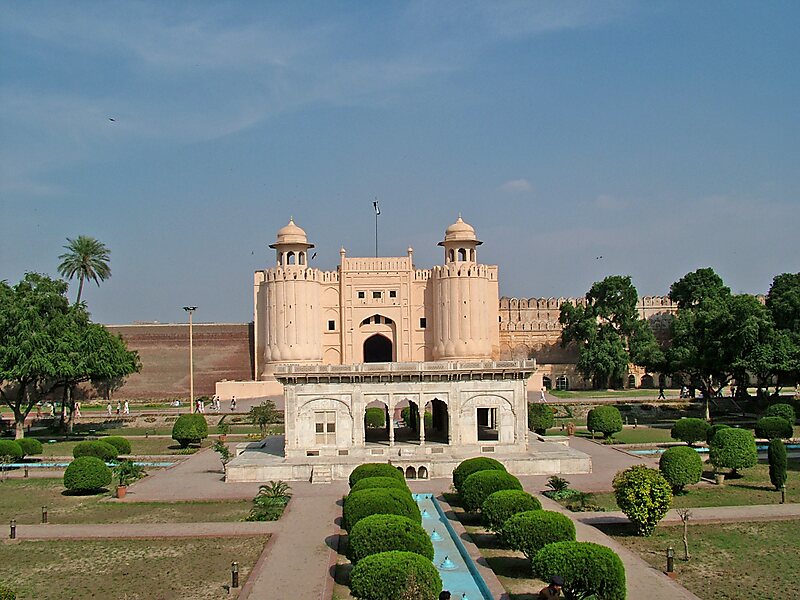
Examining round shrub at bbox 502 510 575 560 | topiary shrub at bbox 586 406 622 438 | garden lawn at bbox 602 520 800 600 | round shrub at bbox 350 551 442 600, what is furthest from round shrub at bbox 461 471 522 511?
topiary shrub at bbox 586 406 622 438

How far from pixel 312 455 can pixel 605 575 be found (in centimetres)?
1478

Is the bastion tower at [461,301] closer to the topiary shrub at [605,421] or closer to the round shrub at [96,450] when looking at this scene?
the topiary shrub at [605,421]

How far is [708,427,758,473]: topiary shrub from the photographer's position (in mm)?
23328

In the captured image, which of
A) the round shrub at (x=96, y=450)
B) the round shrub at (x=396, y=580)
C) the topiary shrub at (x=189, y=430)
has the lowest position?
the round shrub at (x=396, y=580)

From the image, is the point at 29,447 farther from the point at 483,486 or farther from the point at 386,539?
the point at 386,539

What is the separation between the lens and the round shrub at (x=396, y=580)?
37.6 feet

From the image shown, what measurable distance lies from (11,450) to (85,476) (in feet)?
23.2

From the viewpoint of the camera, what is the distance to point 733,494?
70.1 feet

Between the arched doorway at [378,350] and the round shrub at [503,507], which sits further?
the arched doorway at [378,350]

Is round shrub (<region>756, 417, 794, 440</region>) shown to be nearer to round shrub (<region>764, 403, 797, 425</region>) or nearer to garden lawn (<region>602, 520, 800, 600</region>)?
round shrub (<region>764, 403, 797, 425</region>)

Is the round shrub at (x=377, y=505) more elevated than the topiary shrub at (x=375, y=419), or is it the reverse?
the topiary shrub at (x=375, y=419)

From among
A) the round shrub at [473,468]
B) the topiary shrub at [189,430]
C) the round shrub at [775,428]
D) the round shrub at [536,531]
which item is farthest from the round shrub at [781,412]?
the round shrub at [536,531]

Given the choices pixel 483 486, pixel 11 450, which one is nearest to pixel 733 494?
pixel 483 486

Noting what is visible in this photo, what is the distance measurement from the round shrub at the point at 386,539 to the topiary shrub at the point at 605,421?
2012 centimetres
